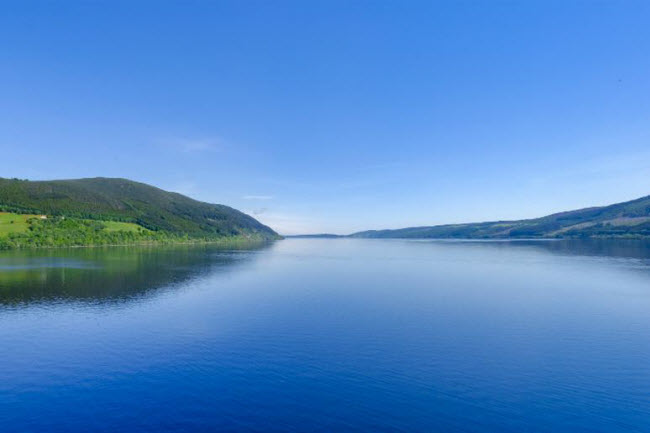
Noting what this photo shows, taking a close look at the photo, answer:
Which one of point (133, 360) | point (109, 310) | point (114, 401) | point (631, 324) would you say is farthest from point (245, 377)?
point (631, 324)

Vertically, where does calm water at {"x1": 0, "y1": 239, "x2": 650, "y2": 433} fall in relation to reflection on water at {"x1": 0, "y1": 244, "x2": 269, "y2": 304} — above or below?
below

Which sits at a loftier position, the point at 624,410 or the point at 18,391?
the point at 18,391

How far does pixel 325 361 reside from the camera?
33281 millimetres

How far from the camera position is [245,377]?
98.5 ft

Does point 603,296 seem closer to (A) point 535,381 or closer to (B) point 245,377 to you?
(A) point 535,381

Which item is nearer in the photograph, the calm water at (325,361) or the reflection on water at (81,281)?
the calm water at (325,361)

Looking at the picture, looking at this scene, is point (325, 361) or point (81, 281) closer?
point (325, 361)

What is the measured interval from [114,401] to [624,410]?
36730mm

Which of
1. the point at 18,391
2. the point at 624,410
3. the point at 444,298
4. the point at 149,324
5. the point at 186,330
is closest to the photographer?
the point at 624,410

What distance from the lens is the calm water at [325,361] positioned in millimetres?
23906

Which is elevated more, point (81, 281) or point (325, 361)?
point (81, 281)

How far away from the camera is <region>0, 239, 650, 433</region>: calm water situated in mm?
23906

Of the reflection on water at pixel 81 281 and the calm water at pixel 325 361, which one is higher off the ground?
the reflection on water at pixel 81 281

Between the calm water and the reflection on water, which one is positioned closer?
the calm water
